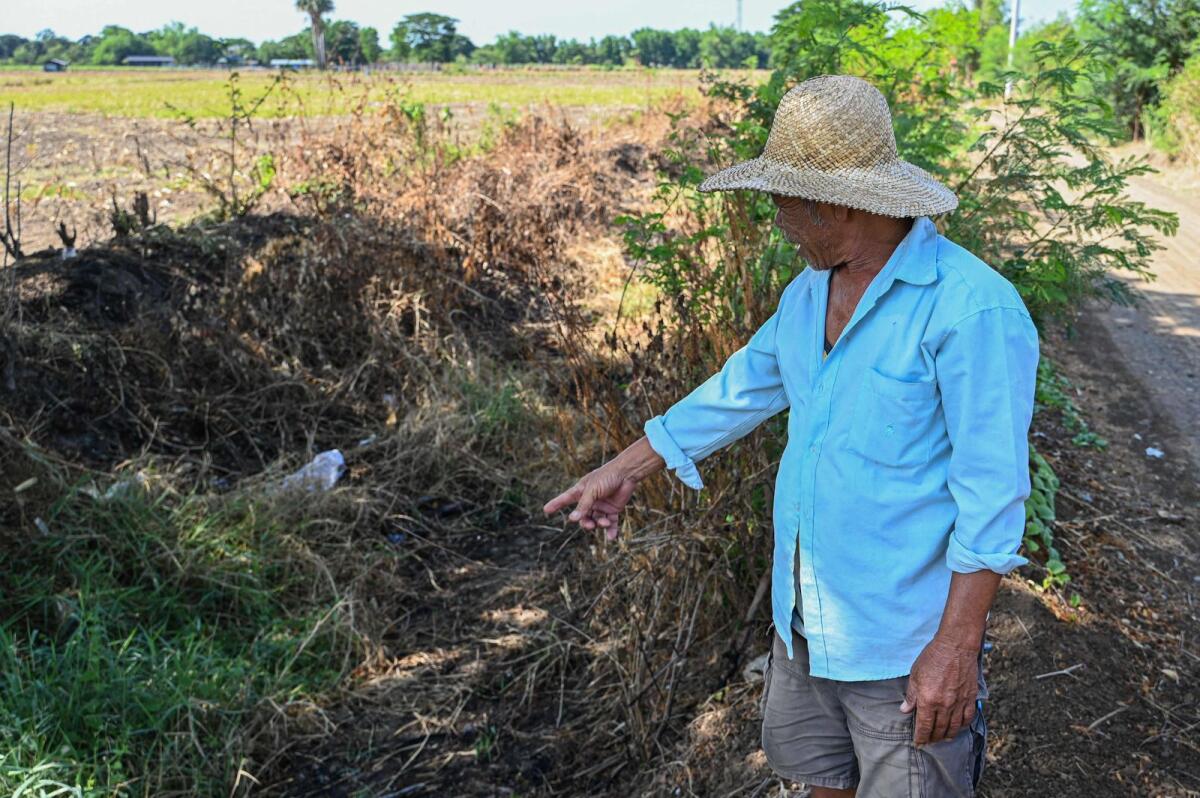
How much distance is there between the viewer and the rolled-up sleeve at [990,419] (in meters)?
1.70

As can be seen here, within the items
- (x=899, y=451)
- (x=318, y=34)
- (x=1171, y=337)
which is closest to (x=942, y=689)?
(x=899, y=451)

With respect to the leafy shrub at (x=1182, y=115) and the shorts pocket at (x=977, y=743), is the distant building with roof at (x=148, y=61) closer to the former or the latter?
the leafy shrub at (x=1182, y=115)

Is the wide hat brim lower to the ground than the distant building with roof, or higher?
lower

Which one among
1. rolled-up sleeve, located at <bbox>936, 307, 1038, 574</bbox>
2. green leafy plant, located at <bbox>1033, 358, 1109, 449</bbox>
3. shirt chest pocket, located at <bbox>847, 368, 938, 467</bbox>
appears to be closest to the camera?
rolled-up sleeve, located at <bbox>936, 307, 1038, 574</bbox>

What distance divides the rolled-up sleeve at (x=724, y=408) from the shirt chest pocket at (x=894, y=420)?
0.36m

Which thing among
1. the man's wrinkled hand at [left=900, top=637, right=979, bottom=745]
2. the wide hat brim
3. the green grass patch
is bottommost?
the green grass patch

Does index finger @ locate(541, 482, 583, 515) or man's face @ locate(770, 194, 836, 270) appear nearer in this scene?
man's face @ locate(770, 194, 836, 270)

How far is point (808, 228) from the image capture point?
195 cm

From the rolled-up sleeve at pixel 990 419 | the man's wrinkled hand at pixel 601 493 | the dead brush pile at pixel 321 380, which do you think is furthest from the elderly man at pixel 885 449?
the dead brush pile at pixel 321 380

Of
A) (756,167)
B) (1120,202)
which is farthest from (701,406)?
(1120,202)

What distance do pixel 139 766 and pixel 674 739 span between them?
1688 mm

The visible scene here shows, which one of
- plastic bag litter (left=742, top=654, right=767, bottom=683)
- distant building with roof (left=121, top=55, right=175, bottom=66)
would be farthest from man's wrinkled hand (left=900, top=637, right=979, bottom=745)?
distant building with roof (left=121, top=55, right=175, bottom=66)

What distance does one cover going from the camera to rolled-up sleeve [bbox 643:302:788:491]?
2.21m

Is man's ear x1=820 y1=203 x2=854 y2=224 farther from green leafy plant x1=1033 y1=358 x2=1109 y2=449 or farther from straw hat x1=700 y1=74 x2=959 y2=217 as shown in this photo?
green leafy plant x1=1033 y1=358 x2=1109 y2=449
